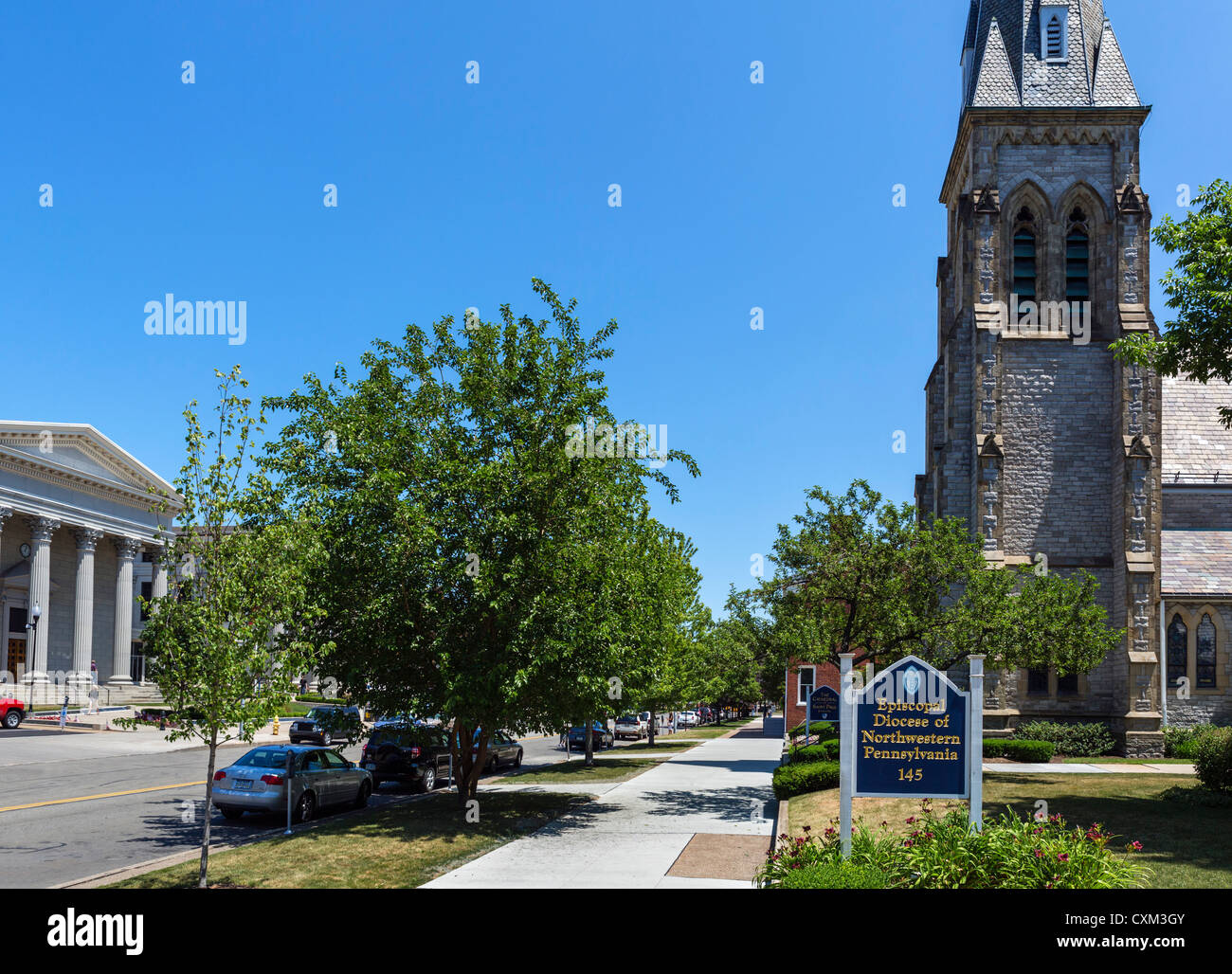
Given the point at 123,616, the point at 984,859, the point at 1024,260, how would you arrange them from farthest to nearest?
the point at 123,616
the point at 1024,260
the point at 984,859

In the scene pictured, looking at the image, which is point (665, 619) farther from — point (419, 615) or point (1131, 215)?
point (1131, 215)

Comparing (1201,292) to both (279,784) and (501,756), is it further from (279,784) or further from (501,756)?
(501,756)

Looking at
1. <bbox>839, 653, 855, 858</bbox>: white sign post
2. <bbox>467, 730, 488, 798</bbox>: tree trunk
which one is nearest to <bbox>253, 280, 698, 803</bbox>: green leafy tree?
<bbox>467, 730, 488, 798</bbox>: tree trunk

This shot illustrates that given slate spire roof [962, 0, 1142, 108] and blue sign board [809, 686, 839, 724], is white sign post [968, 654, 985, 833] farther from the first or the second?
slate spire roof [962, 0, 1142, 108]

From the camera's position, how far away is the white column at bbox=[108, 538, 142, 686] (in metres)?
66.9

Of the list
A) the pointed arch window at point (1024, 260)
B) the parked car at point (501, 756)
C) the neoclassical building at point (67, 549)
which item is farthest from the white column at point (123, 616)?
the pointed arch window at point (1024, 260)

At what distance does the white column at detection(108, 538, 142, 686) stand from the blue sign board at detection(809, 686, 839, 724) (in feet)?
171

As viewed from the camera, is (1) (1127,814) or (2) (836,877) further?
(1) (1127,814)

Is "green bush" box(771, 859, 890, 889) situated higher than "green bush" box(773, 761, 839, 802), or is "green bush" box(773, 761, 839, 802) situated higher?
"green bush" box(771, 859, 890, 889)

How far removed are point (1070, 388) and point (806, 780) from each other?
23291mm

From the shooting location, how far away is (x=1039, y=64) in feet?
128

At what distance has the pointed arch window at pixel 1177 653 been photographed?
36.1 metres

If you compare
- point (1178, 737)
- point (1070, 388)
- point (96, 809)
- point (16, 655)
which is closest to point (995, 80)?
point (1070, 388)

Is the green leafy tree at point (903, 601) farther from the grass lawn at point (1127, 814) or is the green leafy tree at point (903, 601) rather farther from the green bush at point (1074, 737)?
the green bush at point (1074, 737)
